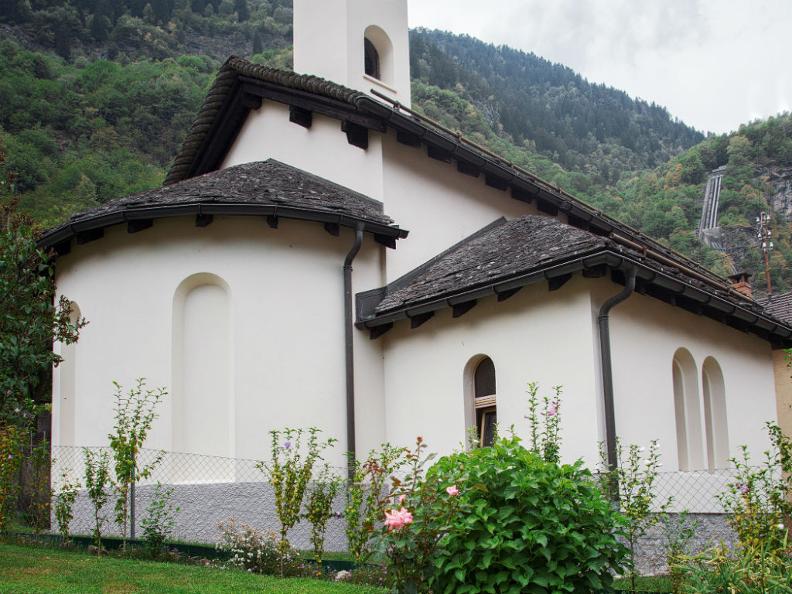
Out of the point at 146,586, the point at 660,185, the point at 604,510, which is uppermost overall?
the point at 660,185

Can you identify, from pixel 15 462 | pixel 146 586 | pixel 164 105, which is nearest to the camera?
pixel 146 586

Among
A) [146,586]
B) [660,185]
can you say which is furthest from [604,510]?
[660,185]

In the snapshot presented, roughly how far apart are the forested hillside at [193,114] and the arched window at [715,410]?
22.9m

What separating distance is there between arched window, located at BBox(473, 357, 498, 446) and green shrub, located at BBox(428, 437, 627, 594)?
18.4 ft

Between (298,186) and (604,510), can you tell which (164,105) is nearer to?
(298,186)

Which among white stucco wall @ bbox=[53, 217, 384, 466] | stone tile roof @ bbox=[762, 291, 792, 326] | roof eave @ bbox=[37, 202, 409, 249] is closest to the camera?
roof eave @ bbox=[37, 202, 409, 249]

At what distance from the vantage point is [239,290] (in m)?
14.1

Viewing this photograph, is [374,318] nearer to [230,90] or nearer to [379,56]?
[230,90]

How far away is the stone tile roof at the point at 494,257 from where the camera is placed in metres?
12.6

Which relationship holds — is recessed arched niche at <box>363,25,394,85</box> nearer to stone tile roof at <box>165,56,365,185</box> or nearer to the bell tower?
the bell tower

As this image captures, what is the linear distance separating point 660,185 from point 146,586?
55.9m

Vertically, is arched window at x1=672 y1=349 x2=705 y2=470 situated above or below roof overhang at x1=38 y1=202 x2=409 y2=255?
below

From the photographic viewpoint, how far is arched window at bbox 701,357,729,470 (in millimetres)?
15234

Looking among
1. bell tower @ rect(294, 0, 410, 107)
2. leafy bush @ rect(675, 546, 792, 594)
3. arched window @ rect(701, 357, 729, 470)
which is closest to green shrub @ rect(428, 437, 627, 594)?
leafy bush @ rect(675, 546, 792, 594)
